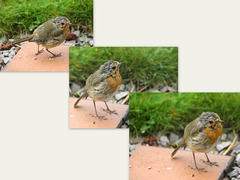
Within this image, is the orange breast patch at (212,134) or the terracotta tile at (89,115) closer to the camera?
the orange breast patch at (212,134)

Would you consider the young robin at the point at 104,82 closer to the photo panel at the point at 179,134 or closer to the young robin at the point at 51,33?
the photo panel at the point at 179,134

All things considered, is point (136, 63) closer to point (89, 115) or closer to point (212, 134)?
point (89, 115)

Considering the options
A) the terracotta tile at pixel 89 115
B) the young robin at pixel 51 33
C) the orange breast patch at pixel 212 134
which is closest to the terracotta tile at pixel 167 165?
the orange breast patch at pixel 212 134

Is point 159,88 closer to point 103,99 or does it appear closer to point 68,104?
point 103,99

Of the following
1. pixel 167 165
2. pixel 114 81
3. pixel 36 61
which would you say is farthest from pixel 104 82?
pixel 167 165

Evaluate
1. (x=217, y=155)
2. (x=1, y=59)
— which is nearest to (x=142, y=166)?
(x=217, y=155)
